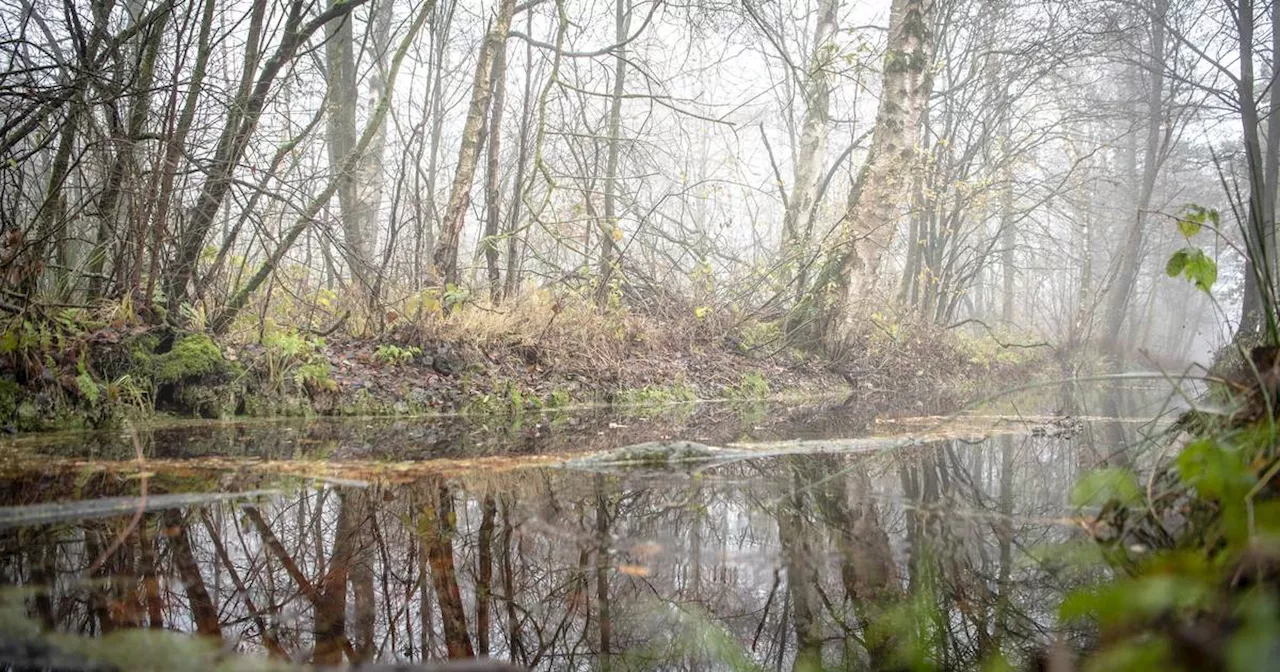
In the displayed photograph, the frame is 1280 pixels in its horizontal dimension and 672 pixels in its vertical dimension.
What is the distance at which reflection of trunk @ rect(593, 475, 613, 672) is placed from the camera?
4.77ft

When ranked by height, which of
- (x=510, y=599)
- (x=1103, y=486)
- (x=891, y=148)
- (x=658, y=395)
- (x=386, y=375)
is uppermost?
(x=891, y=148)

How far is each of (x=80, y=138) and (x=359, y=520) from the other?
12.5 ft

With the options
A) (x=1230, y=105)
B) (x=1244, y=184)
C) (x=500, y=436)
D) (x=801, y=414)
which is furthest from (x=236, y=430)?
(x=1244, y=184)

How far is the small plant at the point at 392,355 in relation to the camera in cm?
613

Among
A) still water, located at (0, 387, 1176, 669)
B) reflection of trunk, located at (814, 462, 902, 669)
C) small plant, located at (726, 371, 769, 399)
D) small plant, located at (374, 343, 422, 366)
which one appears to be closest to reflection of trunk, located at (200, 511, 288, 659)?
still water, located at (0, 387, 1176, 669)

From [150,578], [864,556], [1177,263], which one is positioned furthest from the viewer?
[1177,263]

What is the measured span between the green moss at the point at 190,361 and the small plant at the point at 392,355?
1.27 meters

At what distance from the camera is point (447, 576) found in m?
1.77

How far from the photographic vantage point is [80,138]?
14.7ft

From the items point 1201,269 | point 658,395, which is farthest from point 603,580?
point 658,395

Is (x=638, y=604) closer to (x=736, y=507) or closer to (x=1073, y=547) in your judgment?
(x=736, y=507)

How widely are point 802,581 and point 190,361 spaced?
15.2ft

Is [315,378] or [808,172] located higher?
[808,172]

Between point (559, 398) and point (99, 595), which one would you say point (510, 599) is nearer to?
point (99, 595)
